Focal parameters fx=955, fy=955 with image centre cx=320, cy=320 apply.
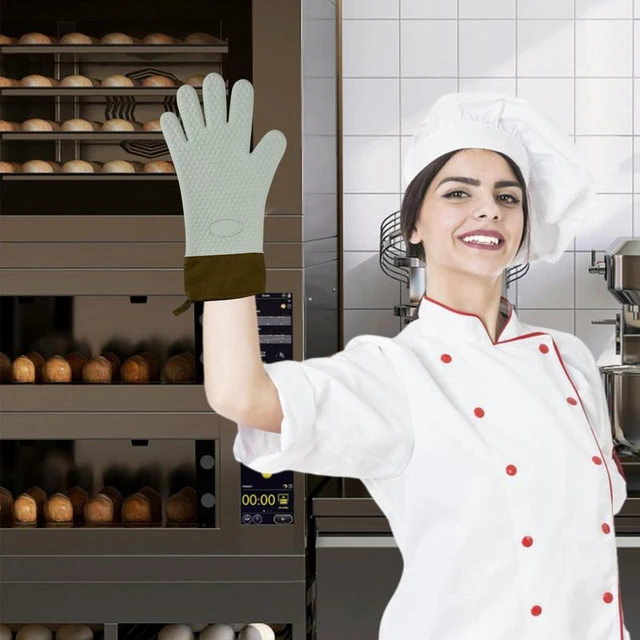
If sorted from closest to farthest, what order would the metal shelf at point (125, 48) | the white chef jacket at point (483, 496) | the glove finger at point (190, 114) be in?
→ the glove finger at point (190, 114) < the white chef jacket at point (483, 496) < the metal shelf at point (125, 48)

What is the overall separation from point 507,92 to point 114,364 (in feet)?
4.43

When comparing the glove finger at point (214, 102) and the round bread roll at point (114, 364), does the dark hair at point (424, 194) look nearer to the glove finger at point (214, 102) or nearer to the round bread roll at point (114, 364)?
the glove finger at point (214, 102)

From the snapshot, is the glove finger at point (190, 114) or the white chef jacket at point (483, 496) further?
the white chef jacket at point (483, 496)

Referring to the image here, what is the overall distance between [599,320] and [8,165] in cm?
161

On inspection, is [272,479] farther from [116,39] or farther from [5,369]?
[116,39]

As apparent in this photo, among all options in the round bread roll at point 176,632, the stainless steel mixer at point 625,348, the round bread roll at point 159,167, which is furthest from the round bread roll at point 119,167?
the stainless steel mixer at point 625,348

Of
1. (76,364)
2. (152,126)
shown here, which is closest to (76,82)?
(152,126)

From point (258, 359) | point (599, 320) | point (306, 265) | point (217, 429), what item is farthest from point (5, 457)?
point (599, 320)

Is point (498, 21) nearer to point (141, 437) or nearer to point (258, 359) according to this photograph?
point (141, 437)

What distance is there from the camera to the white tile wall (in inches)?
105

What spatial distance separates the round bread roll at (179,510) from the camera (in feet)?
7.04

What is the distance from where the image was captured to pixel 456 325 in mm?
1139

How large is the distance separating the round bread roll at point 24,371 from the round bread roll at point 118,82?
0.63 meters

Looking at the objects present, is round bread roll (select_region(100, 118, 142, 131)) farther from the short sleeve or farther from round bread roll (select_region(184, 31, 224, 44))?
the short sleeve
